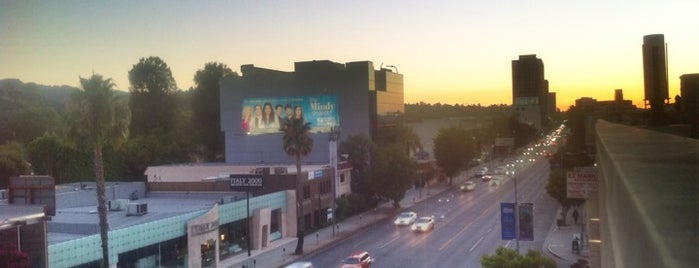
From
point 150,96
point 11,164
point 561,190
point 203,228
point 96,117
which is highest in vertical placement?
point 150,96

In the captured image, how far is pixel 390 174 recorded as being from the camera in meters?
57.4

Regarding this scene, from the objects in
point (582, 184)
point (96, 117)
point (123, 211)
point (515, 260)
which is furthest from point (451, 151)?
point (582, 184)

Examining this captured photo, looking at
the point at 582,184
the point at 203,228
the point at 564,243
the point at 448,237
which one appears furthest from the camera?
the point at 448,237

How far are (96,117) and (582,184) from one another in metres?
19.4

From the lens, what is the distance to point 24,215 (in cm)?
2220

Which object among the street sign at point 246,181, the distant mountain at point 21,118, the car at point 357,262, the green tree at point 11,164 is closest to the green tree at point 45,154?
the green tree at point 11,164

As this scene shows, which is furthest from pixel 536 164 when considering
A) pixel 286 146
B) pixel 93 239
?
pixel 93 239

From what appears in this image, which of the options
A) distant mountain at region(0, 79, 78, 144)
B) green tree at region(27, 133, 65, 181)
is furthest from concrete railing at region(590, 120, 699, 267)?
distant mountain at region(0, 79, 78, 144)

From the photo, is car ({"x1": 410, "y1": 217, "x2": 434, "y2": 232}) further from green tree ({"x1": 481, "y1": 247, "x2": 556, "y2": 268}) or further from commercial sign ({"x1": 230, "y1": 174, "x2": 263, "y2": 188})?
green tree ({"x1": 481, "y1": 247, "x2": 556, "y2": 268})

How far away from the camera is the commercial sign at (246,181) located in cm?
4297

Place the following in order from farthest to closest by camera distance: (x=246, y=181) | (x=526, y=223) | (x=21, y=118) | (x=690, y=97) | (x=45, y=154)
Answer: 1. (x=21, y=118)
2. (x=45, y=154)
3. (x=246, y=181)
4. (x=526, y=223)
5. (x=690, y=97)

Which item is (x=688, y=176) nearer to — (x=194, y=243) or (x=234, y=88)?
(x=194, y=243)

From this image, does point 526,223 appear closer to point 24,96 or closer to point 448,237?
point 448,237

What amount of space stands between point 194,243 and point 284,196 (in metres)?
12.7
